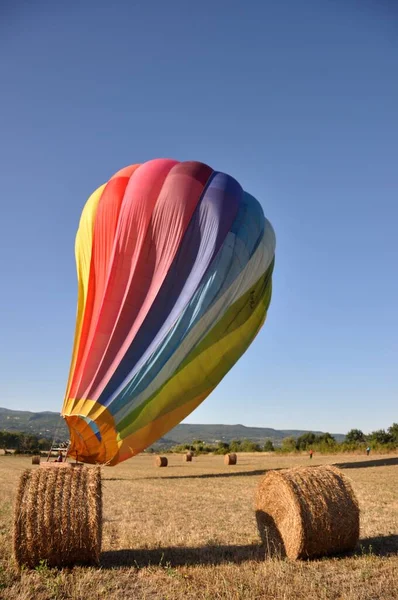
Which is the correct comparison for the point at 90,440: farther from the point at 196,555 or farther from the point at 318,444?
the point at 318,444

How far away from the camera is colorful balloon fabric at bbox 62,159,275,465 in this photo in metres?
13.7

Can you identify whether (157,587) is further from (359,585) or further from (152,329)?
(152,329)

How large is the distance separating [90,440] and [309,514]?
8.36m

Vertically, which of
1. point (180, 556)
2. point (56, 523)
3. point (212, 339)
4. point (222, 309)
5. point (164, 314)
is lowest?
point (180, 556)

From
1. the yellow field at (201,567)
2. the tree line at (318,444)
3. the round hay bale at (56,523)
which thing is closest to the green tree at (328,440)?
the tree line at (318,444)

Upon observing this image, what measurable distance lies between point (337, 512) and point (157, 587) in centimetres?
269

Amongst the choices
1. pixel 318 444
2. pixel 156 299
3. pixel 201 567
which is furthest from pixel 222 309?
pixel 318 444

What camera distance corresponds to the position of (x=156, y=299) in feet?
46.7

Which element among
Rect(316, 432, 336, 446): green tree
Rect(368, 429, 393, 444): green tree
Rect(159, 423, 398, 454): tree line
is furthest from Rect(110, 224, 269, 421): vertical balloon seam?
Rect(368, 429, 393, 444): green tree

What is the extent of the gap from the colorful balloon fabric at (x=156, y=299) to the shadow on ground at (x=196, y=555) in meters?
6.90

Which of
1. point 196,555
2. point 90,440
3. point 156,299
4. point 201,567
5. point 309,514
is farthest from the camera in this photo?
point 156,299

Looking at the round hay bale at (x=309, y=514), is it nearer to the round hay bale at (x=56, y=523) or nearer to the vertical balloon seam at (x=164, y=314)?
the round hay bale at (x=56, y=523)

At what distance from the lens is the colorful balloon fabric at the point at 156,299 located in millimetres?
13695

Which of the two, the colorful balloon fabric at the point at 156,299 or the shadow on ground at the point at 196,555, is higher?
the colorful balloon fabric at the point at 156,299
